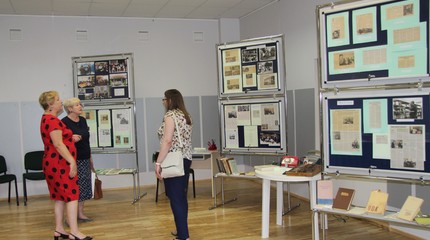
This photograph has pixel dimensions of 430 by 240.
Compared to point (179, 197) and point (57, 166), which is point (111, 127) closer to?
point (57, 166)

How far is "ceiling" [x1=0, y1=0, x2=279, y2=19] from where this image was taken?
20.8ft

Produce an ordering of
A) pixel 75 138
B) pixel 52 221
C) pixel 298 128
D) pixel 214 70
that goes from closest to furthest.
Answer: pixel 75 138 < pixel 52 221 < pixel 298 128 < pixel 214 70

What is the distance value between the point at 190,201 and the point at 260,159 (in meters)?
1.54

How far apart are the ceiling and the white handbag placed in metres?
3.36

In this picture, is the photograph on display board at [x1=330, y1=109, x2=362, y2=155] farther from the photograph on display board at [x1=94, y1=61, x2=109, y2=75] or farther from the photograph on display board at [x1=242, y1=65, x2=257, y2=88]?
the photograph on display board at [x1=94, y1=61, x2=109, y2=75]

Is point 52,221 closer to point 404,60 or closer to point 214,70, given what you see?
point 214,70

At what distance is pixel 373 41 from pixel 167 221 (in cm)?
319

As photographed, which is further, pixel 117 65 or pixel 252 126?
pixel 117 65

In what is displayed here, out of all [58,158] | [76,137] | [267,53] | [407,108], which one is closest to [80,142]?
[76,137]

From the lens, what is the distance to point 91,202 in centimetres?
638

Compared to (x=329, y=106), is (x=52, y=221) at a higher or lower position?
lower

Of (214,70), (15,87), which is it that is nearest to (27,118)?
(15,87)

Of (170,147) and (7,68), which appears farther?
(7,68)

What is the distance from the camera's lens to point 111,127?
639cm
